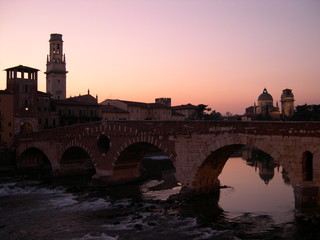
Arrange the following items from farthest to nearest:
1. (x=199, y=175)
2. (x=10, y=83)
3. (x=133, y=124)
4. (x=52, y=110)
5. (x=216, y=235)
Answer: (x=52, y=110)
(x=10, y=83)
(x=133, y=124)
(x=199, y=175)
(x=216, y=235)

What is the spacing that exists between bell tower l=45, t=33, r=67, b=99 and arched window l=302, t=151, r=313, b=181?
2112 inches

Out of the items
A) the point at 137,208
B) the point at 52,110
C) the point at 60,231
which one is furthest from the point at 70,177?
the point at 52,110

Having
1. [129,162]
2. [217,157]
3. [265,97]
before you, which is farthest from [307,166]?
[265,97]

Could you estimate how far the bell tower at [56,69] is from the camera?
66.5m

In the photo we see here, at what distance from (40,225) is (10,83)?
30.3 metres

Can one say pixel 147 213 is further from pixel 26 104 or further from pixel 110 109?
pixel 110 109

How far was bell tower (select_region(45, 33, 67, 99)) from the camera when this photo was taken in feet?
218

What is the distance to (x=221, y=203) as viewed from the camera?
2359 centimetres

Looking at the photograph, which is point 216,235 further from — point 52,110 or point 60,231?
point 52,110

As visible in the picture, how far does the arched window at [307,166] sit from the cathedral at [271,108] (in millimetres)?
70079

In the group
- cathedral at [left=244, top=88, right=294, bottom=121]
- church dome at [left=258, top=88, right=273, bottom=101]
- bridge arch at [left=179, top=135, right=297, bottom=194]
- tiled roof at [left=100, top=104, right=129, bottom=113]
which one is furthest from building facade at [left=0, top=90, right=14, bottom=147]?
church dome at [left=258, top=88, right=273, bottom=101]

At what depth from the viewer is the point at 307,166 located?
19.6 meters

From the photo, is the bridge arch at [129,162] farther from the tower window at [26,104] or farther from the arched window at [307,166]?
the tower window at [26,104]

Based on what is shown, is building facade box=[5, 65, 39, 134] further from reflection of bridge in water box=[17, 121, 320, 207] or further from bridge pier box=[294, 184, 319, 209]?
bridge pier box=[294, 184, 319, 209]
